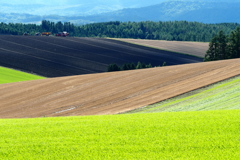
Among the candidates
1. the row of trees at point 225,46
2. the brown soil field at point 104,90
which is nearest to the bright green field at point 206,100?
the brown soil field at point 104,90

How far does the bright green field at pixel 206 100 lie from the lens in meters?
30.0

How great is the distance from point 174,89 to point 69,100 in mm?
9201

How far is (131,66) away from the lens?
288 feet

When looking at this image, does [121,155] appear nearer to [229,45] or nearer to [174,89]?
[174,89]

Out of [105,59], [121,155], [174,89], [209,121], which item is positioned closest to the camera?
[121,155]

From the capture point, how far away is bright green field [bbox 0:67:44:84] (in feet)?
242

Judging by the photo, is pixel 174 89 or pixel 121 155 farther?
pixel 174 89

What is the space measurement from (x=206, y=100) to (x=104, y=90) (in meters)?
11.5

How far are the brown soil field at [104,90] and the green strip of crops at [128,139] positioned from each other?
1403 centimetres

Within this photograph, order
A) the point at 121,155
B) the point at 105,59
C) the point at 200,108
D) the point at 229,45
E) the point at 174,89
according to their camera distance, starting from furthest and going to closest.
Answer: the point at 105,59 → the point at 229,45 → the point at 174,89 → the point at 200,108 → the point at 121,155

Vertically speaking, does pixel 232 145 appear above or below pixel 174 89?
above

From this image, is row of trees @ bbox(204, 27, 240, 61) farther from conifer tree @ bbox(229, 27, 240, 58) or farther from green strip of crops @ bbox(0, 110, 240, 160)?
green strip of crops @ bbox(0, 110, 240, 160)

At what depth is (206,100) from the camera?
107ft

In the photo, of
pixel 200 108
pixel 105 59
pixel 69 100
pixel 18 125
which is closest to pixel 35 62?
pixel 105 59
